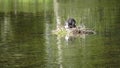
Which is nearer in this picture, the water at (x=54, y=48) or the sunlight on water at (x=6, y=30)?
the water at (x=54, y=48)

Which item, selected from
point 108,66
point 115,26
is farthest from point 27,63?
point 115,26

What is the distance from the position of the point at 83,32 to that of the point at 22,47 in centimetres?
461

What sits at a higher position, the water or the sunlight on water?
the sunlight on water

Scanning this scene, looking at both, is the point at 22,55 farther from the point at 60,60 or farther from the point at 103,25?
the point at 103,25

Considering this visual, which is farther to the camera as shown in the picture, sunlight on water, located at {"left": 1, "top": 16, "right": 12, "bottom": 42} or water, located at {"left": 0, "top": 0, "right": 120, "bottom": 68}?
sunlight on water, located at {"left": 1, "top": 16, "right": 12, "bottom": 42}

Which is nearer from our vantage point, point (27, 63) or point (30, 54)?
point (27, 63)

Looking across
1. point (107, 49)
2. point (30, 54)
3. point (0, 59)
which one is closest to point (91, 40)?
point (107, 49)

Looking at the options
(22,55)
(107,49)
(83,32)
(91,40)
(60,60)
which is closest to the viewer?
(60,60)

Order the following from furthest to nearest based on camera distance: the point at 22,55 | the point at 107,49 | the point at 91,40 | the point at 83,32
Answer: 1. the point at 83,32
2. the point at 91,40
3. the point at 107,49
4. the point at 22,55

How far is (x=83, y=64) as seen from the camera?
1382 centimetres

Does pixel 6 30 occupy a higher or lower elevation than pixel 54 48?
higher

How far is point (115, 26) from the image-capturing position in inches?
947

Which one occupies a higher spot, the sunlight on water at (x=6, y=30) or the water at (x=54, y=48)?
the sunlight on water at (x=6, y=30)

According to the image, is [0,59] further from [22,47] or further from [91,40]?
[91,40]
